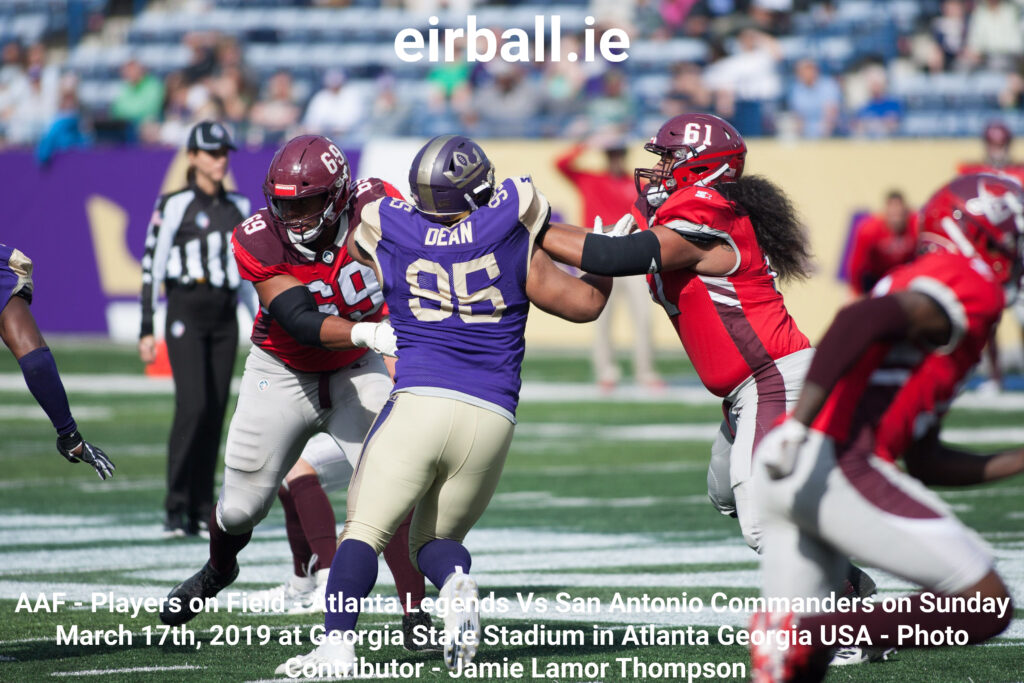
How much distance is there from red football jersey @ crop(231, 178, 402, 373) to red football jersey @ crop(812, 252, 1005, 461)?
2150mm

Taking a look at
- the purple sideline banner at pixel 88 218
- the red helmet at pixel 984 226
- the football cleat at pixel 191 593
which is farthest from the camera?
the purple sideline banner at pixel 88 218

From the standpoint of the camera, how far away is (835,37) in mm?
19531

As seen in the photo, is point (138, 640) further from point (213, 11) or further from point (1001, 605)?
point (213, 11)

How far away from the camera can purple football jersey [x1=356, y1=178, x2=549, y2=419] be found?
465 cm

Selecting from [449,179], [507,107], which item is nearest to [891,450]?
[449,179]

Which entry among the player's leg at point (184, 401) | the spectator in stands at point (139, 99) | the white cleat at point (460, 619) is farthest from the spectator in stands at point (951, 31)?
the white cleat at point (460, 619)

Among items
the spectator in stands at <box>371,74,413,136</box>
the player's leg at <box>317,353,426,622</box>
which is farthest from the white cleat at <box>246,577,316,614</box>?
the spectator in stands at <box>371,74,413,136</box>

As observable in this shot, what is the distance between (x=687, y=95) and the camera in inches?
711

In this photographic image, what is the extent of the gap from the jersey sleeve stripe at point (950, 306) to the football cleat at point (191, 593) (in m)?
2.95

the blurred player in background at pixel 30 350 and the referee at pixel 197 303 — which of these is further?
the referee at pixel 197 303

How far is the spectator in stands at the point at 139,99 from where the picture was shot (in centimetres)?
2070

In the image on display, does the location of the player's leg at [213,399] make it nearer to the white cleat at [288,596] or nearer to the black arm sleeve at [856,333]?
the white cleat at [288,596]

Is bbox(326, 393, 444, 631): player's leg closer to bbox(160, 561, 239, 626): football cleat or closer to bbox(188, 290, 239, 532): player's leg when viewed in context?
bbox(160, 561, 239, 626): football cleat

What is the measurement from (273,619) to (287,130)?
561 inches
